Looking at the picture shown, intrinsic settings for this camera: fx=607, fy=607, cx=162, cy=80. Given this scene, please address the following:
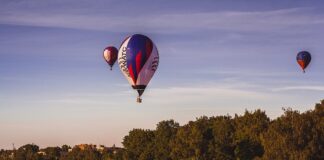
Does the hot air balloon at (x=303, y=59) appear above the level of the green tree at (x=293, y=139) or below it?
above

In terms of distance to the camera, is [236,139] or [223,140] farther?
[236,139]

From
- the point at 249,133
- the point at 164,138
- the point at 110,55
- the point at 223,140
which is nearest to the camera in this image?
the point at 223,140

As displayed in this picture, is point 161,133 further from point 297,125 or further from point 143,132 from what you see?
point 297,125

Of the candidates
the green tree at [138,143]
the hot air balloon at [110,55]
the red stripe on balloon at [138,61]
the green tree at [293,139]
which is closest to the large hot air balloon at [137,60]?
the red stripe on balloon at [138,61]

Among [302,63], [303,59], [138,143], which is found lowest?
[138,143]

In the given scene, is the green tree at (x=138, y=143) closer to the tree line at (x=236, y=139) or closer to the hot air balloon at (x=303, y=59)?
the tree line at (x=236, y=139)

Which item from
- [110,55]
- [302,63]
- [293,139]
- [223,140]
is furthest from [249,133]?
[110,55]

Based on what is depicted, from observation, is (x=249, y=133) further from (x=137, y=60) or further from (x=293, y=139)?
(x=137, y=60)

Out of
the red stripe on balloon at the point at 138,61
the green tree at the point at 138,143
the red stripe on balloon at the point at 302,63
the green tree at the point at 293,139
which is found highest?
the red stripe on balloon at the point at 302,63
